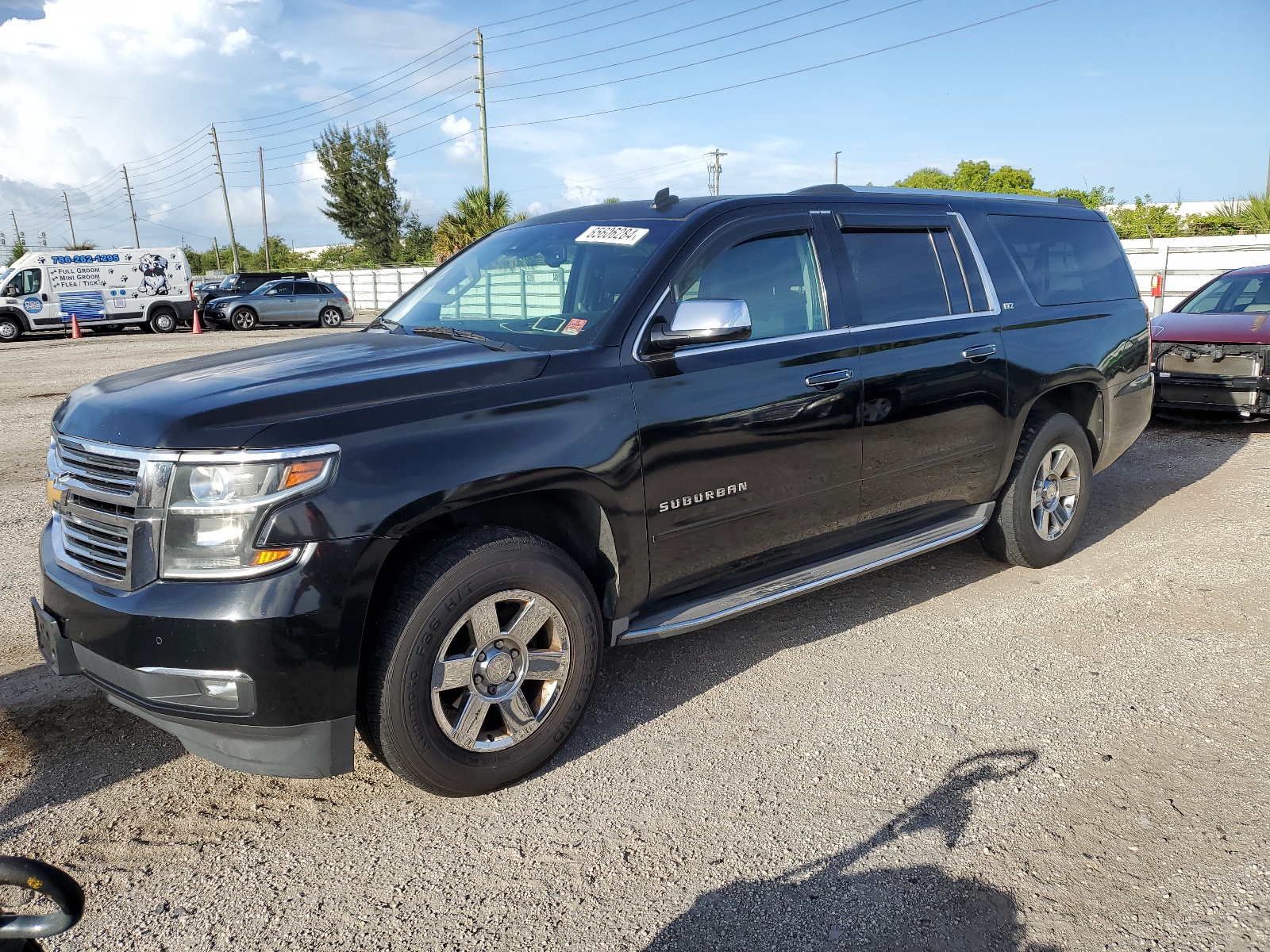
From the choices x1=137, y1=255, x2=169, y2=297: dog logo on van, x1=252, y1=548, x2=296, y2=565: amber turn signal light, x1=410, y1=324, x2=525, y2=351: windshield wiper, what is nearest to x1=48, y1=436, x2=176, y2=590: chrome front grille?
x1=252, y1=548, x2=296, y2=565: amber turn signal light

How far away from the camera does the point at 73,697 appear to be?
152 inches

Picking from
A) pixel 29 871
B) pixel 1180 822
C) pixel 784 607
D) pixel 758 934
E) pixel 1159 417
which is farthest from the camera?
pixel 1159 417

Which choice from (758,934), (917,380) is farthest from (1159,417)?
(758,934)

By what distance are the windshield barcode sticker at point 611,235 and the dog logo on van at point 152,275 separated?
27.6 metres

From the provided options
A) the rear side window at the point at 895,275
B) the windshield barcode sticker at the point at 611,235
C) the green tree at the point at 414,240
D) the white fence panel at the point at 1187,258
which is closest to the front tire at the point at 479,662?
the windshield barcode sticker at the point at 611,235

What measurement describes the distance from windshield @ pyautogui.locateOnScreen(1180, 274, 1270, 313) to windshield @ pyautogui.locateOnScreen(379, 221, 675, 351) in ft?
27.0

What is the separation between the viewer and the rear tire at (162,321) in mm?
28094

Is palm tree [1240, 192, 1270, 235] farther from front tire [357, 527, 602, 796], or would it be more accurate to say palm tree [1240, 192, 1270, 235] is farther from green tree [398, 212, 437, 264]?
green tree [398, 212, 437, 264]

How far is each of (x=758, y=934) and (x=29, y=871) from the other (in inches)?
68.1

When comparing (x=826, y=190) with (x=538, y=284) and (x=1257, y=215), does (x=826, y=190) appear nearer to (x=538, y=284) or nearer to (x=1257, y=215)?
(x=538, y=284)

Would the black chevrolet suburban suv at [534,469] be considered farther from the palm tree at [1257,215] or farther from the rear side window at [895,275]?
the palm tree at [1257,215]

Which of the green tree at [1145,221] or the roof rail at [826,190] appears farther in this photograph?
the green tree at [1145,221]

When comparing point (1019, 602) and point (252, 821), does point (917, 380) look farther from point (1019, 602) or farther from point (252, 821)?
point (252, 821)

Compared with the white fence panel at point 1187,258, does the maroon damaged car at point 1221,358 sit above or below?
below
